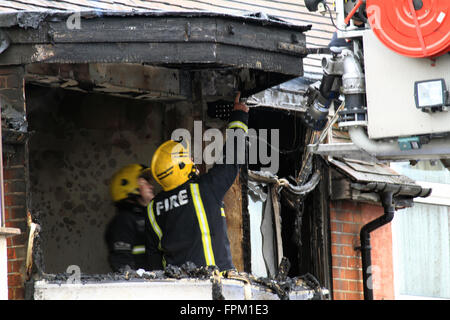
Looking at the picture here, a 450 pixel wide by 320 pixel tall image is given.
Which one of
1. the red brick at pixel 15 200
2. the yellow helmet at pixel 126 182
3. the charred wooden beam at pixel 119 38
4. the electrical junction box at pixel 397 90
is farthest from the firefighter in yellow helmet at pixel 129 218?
the electrical junction box at pixel 397 90

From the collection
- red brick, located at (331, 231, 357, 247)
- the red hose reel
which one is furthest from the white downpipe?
red brick, located at (331, 231, 357, 247)

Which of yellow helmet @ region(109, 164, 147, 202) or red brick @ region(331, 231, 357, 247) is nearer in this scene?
yellow helmet @ region(109, 164, 147, 202)

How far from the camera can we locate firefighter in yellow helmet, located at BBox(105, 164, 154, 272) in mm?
11055

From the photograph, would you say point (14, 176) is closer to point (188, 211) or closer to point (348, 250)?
point (188, 211)

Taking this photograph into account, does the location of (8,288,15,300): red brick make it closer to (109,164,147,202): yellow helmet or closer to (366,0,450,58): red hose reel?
(109,164,147,202): yellow helmet

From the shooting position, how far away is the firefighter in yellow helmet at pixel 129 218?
36.3ft

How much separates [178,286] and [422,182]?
479cm

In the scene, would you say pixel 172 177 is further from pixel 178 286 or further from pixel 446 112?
pixel 446 112

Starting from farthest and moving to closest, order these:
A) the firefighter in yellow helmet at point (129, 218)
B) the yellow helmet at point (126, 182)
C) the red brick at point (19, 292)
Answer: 1. the yellow helmet at point (126, 182)
2. the firefighter in yellow helmet at point (129, 218)
3. the red brick at point (19, 292)

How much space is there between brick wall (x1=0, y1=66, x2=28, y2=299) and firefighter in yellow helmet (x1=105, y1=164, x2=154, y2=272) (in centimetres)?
119

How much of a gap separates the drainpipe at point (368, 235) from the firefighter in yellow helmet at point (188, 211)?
250 cm

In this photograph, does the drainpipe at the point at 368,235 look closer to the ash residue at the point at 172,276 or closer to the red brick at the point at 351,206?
the red brick at the point at 351,206

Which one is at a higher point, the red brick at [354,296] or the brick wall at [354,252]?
the brick wall at [354,252]

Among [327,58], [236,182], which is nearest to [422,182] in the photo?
[236,182]
